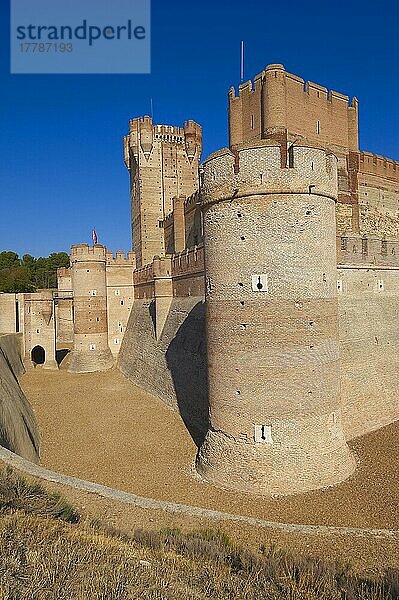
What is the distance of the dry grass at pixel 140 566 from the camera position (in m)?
4.80

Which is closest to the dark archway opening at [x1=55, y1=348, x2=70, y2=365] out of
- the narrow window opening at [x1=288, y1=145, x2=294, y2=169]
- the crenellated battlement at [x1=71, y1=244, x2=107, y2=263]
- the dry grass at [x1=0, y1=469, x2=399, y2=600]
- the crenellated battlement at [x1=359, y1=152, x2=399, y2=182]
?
the crenellated battlement at [x1=71, y1=244, x2=107, y2=263]

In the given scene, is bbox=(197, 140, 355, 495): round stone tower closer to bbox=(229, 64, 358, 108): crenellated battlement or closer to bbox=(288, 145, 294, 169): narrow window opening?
bbox=(288, 145, 294, 169): narrow window opening

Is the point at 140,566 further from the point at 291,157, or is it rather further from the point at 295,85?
the point at 295,85

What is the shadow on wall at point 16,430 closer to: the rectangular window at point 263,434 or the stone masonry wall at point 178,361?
the stone masonry wall at point 178,361

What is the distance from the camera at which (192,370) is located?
17656 mm

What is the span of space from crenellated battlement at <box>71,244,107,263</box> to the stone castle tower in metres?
3.86

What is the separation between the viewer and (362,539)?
741 cm

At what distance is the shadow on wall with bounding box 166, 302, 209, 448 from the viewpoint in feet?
51.1

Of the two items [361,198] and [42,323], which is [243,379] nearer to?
[361,198]

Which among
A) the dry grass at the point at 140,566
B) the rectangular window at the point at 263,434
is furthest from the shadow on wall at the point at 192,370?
the dry grass at the point at 140,566

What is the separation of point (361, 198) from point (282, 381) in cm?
1401

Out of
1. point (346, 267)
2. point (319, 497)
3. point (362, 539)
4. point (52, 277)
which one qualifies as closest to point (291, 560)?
point (362, 539)

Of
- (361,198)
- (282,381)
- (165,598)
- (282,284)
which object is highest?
(361,198)

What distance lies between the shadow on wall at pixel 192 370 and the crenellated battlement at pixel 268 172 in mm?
7478
